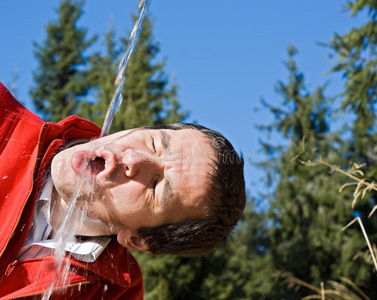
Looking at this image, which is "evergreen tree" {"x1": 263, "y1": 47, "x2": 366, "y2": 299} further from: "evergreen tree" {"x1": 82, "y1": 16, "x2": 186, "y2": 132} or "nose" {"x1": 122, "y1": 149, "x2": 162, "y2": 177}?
"nose" {"x1": 122, "y1": 149, "x2": 162, "y2": 177}

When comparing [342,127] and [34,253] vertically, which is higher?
[342,127]

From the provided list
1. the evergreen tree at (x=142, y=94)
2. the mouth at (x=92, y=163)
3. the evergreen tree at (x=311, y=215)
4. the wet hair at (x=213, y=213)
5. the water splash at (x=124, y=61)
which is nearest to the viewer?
the mouth at (x=92, y=163)

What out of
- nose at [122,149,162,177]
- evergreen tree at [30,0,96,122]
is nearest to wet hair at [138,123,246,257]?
nose at [122,149,162,177]

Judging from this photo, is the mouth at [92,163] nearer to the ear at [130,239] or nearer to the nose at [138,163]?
the nose at [138,163]

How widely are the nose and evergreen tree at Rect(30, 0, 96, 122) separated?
1652 centimetres

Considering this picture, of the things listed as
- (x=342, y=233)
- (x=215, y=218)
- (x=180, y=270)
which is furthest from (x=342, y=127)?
(x=215, y=218)

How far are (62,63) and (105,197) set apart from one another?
60.4ft

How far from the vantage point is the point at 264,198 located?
10.2 m

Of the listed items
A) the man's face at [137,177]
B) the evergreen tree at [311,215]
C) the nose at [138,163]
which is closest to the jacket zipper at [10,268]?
the man's face at [137,177]

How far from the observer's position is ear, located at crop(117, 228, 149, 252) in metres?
2.11

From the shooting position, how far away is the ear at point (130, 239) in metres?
2.11

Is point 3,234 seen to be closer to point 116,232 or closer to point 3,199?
point 3,199

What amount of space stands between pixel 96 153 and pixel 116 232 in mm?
412

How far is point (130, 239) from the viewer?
2133 millimetres
